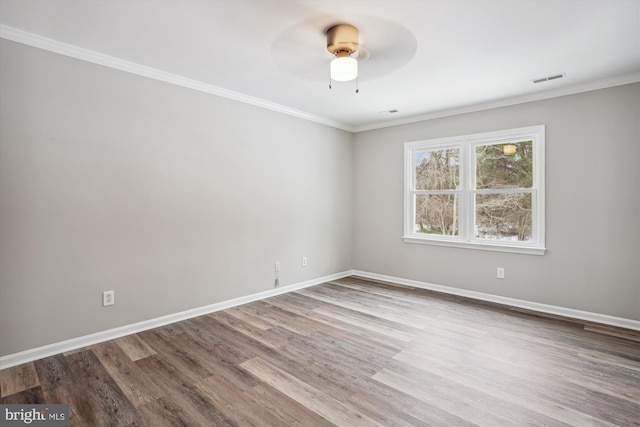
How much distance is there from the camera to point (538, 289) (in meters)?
3.80

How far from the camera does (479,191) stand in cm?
428

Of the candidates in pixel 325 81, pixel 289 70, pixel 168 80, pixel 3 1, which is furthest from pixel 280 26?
pixel 3 1

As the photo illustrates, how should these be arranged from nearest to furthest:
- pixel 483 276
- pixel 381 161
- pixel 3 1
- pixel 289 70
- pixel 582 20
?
pixel 3 1 → pixel 582 20 → pixel 289 70 → pixel 483 276 → pixel 381 161

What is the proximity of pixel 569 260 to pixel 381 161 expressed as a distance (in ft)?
9.00

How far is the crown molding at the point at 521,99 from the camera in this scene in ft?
10.8

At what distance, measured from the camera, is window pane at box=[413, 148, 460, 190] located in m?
4.56

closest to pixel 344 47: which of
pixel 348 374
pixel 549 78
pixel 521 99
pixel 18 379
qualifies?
pixel 549 78

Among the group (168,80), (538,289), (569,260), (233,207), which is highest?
(168,80)

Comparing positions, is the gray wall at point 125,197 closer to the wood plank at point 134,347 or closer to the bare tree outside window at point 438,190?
the wood plank at point 134,347

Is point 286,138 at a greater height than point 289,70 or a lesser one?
lesser

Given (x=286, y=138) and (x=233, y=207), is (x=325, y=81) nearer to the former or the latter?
(x=286, y=138)

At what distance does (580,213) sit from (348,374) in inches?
121

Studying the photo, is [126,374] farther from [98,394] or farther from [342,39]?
[342,39]
